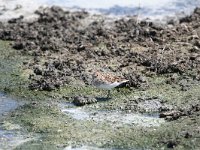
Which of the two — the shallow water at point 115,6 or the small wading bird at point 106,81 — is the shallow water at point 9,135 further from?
the shallow water at point 115,6

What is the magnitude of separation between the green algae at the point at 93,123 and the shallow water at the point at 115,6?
492 centimetres

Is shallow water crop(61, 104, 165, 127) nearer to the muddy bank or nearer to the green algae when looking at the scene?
the muddy bank

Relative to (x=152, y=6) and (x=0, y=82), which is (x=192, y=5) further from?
(x=0, y=82)

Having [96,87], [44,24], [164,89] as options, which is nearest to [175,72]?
[164,89]

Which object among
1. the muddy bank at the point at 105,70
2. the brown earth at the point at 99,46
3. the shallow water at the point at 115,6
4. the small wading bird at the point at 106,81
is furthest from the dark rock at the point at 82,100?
the shallow water at the point at 115,6

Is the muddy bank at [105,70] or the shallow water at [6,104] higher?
the muddy bank at [105,70]

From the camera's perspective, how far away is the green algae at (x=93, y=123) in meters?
11.2

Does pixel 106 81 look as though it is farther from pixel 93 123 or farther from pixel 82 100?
pixel 93 123

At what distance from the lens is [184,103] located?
12.9 metres

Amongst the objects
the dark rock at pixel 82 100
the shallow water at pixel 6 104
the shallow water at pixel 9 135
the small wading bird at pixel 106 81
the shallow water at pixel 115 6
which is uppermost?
the shallow water at pixel 115 6

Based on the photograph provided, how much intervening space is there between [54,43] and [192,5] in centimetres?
508

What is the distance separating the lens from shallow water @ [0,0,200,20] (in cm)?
1914

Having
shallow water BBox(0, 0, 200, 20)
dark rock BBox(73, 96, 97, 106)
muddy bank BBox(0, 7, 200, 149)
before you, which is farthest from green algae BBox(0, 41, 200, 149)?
shallow water BBox(0, 0, 200, 20)

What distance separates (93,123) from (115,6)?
26.8ft
